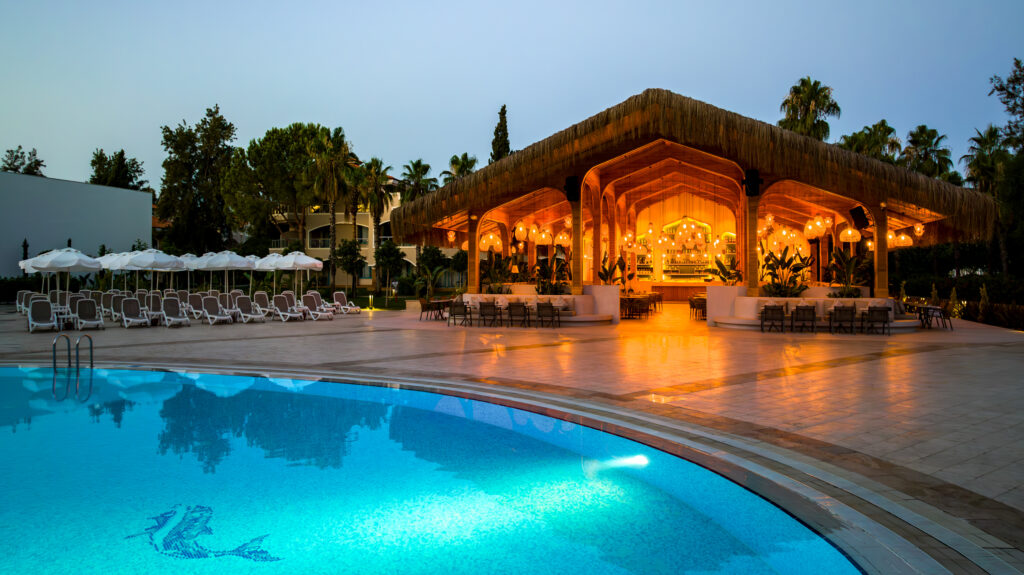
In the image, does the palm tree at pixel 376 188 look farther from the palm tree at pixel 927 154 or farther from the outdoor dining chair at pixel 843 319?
the palm tree at pixel 927 154

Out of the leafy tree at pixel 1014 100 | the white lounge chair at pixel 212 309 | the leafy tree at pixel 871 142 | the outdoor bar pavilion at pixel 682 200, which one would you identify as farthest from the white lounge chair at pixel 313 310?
the leafy tree at pixel 1014 100

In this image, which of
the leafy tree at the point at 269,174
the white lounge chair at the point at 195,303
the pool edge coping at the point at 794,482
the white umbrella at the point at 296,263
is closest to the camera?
the pool edge coping at the point at 794,482

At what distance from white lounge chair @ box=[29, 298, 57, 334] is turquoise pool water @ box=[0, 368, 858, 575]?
34.2ft

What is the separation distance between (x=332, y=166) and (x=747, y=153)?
30.5 metres

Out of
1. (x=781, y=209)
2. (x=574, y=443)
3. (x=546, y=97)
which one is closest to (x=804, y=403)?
(x=574, y=443)

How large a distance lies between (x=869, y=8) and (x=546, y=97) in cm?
9892

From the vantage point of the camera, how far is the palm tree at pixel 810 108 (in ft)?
104

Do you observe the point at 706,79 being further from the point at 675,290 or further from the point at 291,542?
the point at 291,542

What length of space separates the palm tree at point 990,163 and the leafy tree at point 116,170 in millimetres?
61397

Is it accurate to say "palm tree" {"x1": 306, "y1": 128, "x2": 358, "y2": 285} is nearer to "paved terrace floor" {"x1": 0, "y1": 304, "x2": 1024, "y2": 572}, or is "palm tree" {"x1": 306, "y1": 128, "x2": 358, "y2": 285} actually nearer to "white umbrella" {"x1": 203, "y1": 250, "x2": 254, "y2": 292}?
"white umbrella" {"x1": 203, "y1": 250, "x2": 254, "y2": 292}

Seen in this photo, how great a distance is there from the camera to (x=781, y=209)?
80.7 feet

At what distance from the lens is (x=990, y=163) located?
31.1 m

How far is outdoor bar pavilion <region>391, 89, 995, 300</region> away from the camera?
15273 millimetres

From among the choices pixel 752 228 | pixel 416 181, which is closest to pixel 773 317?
pixel 752 228
